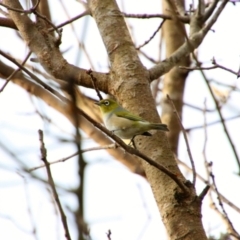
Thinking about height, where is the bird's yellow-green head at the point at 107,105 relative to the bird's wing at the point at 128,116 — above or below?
above

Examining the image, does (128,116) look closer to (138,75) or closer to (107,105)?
(138,75)

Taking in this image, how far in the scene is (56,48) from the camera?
379 centimetres

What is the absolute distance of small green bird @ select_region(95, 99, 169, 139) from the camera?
3467 mm

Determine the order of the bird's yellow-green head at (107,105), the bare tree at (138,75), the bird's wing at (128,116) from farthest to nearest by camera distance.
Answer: the bird's yellow-green head at (107,105) < the bird's wing at (128,116) < the bare tree at (138,75)

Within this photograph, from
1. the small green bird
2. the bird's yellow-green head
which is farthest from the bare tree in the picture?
the bird's yellow-green head

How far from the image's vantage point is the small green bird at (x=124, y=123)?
11.4ft

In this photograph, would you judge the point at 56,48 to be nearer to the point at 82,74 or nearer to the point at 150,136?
the point at 82,74

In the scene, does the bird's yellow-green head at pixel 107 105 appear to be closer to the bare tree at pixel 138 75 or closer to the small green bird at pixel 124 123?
the small green bird at pixel 124 123

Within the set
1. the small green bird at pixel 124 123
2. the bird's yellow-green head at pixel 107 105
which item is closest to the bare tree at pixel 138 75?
the small green bird at pixel 124 123

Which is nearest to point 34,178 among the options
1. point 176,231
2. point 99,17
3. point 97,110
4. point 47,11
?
point 176,231

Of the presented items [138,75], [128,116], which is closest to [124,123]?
[128,116]

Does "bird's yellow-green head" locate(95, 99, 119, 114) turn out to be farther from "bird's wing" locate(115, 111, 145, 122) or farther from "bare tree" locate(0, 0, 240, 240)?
"bare tree" locate(0, 0, 240, 240)

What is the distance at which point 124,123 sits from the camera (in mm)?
4176

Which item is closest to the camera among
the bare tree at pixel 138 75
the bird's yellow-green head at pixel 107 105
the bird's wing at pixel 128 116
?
the bare tree at pixel 138 75
